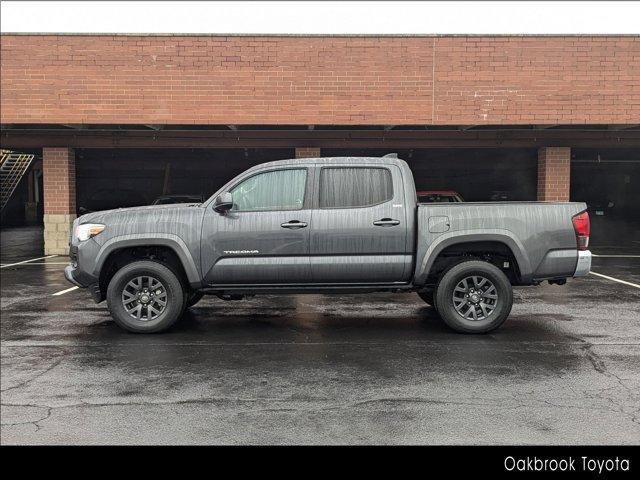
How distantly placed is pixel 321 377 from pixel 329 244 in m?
2.19

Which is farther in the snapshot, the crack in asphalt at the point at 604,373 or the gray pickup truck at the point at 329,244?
the gray pickup truck at the point at 329,244

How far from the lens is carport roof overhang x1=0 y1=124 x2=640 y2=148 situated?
1767 cm

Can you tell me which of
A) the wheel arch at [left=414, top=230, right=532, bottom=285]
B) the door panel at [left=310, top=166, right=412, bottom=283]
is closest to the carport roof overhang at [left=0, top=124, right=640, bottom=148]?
the door panel at [left=310, top=166, right=412, bottom=283]

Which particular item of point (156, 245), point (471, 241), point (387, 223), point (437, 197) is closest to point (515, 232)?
point (471, 241)

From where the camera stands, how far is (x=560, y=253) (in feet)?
25.1

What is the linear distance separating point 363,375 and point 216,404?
150cm

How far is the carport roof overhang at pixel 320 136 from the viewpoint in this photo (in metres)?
17.7

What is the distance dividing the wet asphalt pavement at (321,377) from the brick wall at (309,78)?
294 inches

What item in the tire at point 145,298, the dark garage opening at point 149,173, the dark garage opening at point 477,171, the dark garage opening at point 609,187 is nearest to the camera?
the tire at point 145,298

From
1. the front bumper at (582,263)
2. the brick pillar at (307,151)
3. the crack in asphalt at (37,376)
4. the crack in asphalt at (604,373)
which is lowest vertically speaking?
the crack in asphalt at (37,376)

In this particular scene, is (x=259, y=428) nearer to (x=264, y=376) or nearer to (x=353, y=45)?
(x=264, y=376)

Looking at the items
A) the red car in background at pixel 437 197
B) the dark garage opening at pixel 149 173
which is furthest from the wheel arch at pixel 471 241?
the dark garage opening at pixel 149 173

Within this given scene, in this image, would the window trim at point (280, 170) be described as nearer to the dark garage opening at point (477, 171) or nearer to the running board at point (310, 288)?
the running board at point (310, 288)

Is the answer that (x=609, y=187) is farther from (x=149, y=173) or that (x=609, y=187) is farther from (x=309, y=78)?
(x=149, y=173)
